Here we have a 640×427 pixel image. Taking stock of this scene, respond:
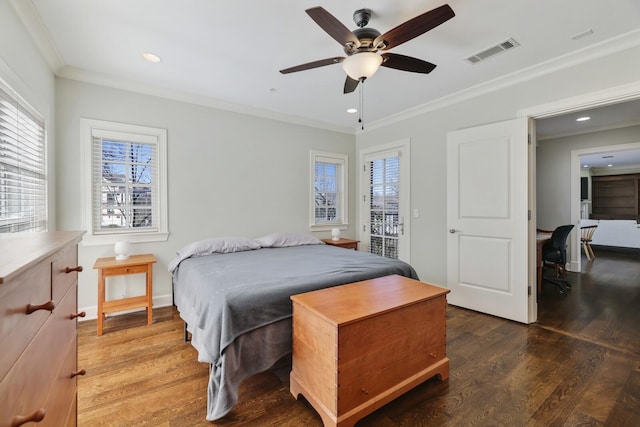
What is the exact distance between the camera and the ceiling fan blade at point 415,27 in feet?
5.20

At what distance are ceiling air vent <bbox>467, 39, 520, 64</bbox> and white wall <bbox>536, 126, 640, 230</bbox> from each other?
151 inches

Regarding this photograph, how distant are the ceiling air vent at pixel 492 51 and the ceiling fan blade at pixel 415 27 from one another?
1.14 metres

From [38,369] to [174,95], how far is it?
3.37m

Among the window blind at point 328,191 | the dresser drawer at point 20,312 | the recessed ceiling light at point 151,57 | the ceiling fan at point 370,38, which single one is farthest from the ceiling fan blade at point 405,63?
the window blind at point 328,191

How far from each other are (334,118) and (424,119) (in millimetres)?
1325

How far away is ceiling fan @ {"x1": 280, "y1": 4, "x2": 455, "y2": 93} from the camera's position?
164 centimetres

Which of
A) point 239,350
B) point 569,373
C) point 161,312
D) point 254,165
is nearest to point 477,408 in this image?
point 569,373

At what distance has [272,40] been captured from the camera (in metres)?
2.35

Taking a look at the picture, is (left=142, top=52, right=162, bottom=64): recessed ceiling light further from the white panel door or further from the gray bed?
the white panel door

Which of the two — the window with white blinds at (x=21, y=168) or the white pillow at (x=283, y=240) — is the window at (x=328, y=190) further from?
the window with white blinds at (x=21, y=168)

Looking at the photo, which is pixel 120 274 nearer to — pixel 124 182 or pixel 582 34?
pixel 124 182

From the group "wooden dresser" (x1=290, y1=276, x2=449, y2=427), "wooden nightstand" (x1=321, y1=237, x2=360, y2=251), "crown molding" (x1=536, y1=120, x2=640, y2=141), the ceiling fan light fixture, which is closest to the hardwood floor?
"wooden dresser" (x1=290, y1=276, x2=449, y2=427)

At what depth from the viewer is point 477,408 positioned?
1712 millimetres

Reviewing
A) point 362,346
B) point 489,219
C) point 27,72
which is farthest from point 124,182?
point 489,219
